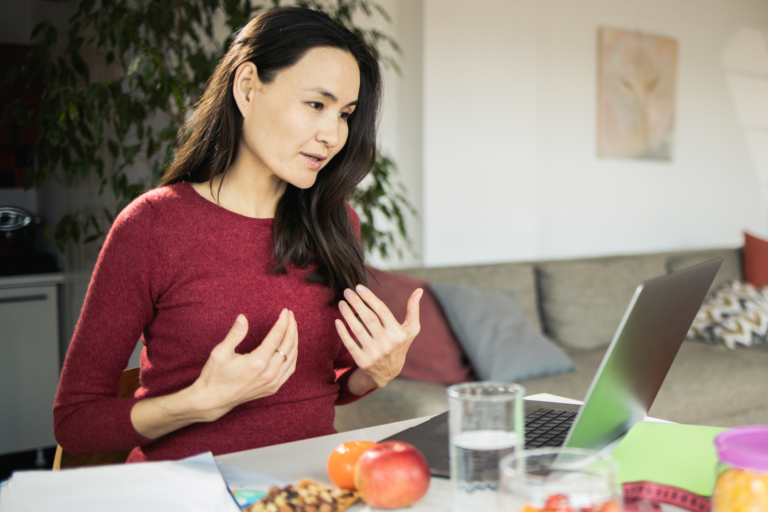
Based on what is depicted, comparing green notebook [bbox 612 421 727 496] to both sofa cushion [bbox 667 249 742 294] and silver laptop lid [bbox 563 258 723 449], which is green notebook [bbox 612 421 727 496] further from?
sofa cushion [bbox 667 249 742 294]

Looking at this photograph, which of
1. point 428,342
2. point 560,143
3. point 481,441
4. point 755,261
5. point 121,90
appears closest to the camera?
point 481,441

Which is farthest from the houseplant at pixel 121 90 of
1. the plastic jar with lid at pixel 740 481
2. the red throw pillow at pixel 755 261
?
the red throw pillow at pixel 755 261

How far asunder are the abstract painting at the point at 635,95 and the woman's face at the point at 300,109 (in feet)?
9.74

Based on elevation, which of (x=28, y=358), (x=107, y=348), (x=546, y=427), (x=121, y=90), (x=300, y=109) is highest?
(x=121, y=90)

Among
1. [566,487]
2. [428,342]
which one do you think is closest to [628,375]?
[566,487]

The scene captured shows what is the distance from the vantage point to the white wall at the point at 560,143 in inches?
123

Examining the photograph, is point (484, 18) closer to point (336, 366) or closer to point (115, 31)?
point (115, 31)

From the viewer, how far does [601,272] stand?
303cm

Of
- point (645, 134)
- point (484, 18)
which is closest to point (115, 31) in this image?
point (484, 18)

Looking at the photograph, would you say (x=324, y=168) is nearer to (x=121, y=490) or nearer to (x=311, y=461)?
(x=311, y=461)

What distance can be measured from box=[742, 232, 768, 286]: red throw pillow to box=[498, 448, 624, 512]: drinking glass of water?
132 inches

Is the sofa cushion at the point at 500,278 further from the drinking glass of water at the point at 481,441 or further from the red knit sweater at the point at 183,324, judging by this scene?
the drinking glass of water at the point at 481,441

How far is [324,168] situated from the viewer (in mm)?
1265

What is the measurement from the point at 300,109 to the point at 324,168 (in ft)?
0.77
